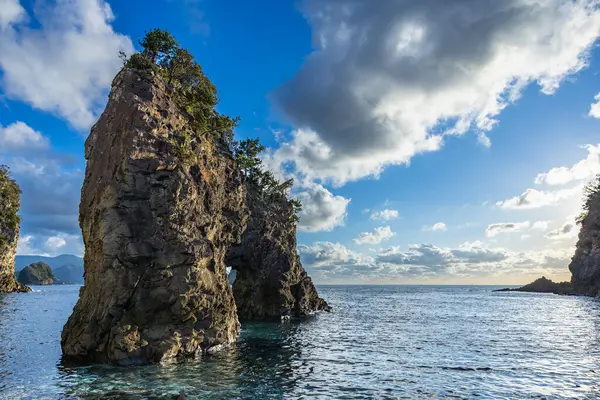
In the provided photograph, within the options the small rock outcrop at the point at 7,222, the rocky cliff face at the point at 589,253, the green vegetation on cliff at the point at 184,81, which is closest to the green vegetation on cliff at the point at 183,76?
the green vegetation on cliff at the point at 184,81

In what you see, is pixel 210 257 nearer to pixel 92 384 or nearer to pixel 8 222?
pixel 92 384

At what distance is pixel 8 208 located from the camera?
10681 cm

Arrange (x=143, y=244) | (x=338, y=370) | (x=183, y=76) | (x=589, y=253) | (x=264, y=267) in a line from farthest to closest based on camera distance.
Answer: (x=589, y=253) < (x=264, y=267) < (x=183, y=76) < (x=143, y=244) < (x=338, y=370)

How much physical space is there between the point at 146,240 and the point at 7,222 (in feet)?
349

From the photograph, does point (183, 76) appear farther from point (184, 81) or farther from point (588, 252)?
point (588, 252)

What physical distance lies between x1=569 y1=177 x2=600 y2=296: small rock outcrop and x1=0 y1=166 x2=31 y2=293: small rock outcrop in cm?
17545

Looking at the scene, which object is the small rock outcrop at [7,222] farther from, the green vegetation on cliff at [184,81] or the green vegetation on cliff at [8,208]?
the green vegetation on cliff at [184,81]

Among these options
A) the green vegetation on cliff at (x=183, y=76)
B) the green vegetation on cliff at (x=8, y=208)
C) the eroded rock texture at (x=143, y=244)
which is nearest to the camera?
the eroded rock texture at (x=143, y=244)

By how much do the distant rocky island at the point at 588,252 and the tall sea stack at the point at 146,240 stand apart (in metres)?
128

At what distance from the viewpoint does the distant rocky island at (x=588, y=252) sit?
11869 centimetres

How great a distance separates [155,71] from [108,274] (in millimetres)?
19129

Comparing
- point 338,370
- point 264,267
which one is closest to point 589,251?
point 264,267

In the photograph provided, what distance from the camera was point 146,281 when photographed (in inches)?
1128

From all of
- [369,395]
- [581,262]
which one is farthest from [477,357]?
[581,262]
